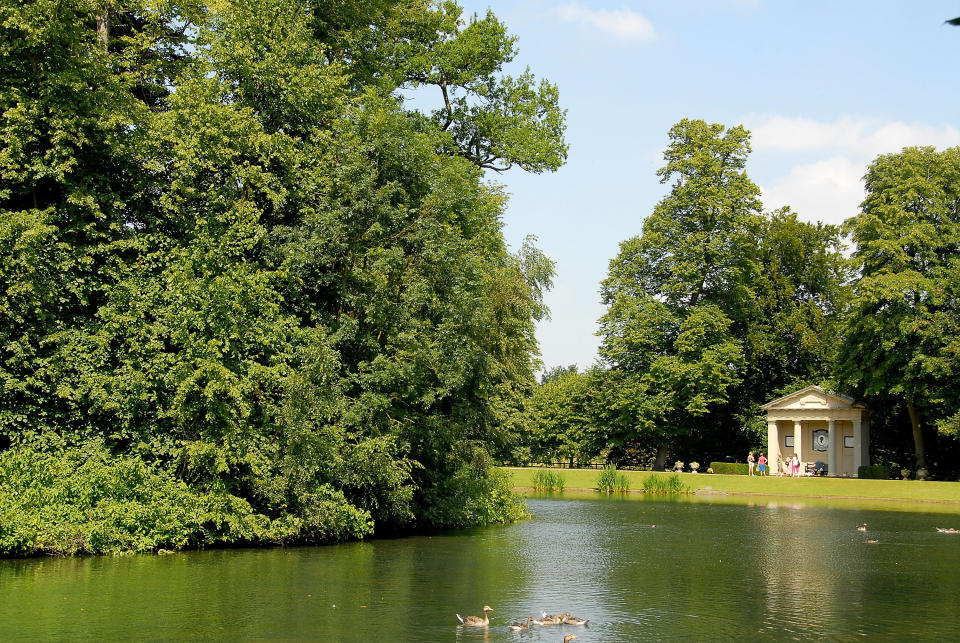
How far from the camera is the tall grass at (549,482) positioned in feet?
159

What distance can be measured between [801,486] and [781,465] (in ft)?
38.8

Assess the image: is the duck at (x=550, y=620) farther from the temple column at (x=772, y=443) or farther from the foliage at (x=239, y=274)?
the temple column at (x=772, y=443)

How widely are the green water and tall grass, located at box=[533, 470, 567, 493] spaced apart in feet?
72.6

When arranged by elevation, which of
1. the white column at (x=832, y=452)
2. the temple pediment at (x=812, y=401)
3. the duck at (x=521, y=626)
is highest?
the temple pediment at (x=812, y=401)

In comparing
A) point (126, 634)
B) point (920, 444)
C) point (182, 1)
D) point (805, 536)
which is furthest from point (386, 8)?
point (920, 444)

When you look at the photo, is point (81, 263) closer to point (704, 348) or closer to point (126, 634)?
point (126, 634)

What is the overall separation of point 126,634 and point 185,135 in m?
14.2

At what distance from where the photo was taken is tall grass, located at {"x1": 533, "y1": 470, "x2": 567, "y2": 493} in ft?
159

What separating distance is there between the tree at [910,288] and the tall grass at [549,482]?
57.9 ft

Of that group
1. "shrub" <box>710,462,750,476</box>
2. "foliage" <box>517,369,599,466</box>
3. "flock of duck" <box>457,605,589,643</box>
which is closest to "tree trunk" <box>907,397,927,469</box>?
"shrub" <box>710,462,750,476</box>

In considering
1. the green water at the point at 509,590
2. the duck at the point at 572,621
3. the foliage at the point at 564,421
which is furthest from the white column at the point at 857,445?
the duck at the point at 572,621

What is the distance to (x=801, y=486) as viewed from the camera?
47.4m

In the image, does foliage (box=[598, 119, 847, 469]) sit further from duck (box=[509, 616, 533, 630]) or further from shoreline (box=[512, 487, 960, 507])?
duck (box=[509, 616, 533, 630])

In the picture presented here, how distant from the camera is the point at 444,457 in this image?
88.1 ft
